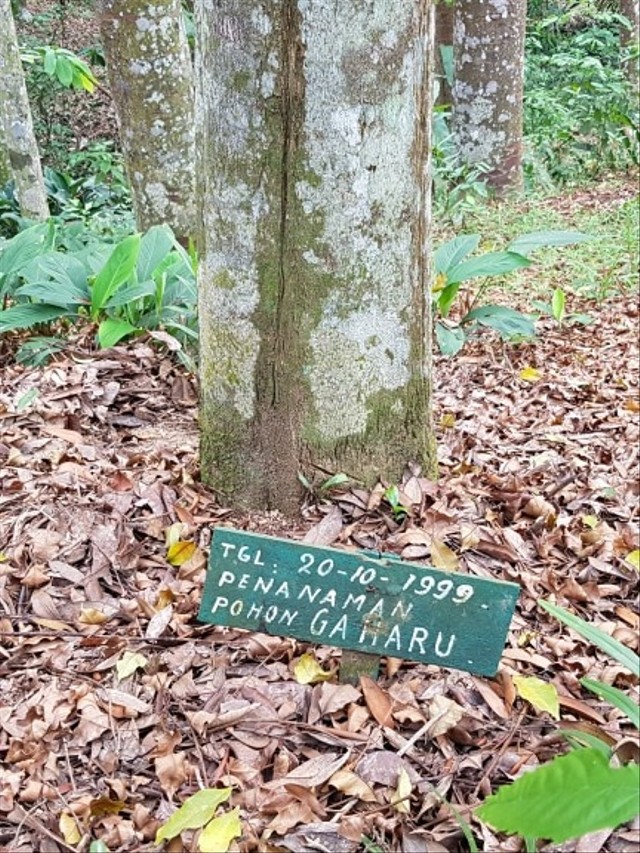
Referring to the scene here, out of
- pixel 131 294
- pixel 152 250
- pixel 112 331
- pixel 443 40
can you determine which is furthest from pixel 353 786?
pixel 443 40

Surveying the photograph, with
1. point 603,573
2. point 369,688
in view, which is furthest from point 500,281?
point 369,688

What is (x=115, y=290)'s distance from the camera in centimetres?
341

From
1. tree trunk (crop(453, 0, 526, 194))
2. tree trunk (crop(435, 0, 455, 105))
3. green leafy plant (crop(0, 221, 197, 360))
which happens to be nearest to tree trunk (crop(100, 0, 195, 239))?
green leafy plant (crop(0, 221, 197, 360))

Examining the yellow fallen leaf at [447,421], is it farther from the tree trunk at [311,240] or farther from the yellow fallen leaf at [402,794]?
the yellow fallen leaf at [402,794]

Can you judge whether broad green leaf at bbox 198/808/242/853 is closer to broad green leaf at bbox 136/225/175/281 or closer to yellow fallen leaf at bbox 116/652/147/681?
yellow fallen leaf at bbox 116/652/147/681

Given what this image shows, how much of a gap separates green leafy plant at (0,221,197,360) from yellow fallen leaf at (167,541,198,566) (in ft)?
3.92

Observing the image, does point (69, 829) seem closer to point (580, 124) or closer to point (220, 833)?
point (220, 833)

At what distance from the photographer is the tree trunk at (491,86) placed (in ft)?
22.2

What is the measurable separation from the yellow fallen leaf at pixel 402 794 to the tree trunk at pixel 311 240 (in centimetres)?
84

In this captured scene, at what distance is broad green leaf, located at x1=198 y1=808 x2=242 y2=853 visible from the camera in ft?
4.75

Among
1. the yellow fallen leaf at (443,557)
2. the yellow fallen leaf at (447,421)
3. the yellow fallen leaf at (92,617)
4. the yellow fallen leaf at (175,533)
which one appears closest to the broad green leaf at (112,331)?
the yellow fallen leaf at (175,533)

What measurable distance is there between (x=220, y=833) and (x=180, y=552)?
83 centimetres

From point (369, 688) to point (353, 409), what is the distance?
732 millimetres

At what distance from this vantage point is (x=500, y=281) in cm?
525
